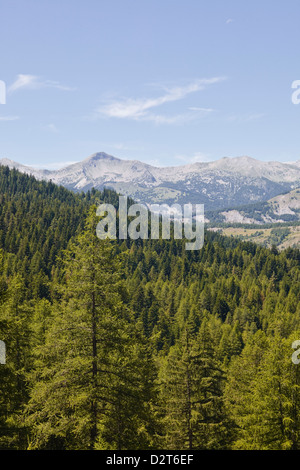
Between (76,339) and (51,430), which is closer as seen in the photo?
(51,430)

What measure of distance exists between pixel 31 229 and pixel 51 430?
621ft

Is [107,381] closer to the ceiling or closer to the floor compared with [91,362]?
closer to the floor

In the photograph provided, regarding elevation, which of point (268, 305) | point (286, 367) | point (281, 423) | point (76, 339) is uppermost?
point (76, 339)

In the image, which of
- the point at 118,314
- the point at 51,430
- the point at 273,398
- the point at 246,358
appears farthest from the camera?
the point at 246,358

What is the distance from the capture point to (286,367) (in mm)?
23859

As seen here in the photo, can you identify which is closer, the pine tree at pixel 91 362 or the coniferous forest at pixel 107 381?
the pine tree at pixel 91 362

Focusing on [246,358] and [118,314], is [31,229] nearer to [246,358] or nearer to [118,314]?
[246,358]

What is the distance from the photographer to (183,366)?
26.8 m

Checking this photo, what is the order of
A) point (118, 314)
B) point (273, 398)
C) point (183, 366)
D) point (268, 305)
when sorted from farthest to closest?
point (268, 305) < point (183, 366) < point (273, 398) < point (118, 314)

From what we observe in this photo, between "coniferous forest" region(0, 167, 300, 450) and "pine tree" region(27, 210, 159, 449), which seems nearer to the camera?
"pine tree" region(27, 210, 159, 449)

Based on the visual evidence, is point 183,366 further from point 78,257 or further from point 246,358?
point 246,358

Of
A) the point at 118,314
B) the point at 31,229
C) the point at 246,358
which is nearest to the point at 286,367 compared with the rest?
the point at 118,314

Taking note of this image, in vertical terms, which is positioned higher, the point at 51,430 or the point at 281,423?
the point at 51,430
